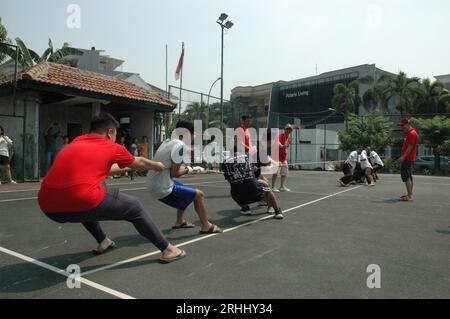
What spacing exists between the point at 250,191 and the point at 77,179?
333 cm

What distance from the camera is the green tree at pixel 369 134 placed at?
28.0 metres

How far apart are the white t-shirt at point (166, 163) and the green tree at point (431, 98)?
35.0 m

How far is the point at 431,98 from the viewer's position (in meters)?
33.8

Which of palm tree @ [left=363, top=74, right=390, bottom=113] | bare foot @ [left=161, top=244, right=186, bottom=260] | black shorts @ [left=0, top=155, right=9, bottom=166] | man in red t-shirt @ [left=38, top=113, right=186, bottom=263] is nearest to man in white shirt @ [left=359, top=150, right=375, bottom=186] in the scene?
bare foot @ [left=161, top=244, right=186, bottom=260]

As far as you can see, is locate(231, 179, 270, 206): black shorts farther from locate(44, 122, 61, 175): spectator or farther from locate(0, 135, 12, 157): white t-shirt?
locate(44, 122, 61, 175): spectator

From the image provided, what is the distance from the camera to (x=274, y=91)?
59781 millimetres

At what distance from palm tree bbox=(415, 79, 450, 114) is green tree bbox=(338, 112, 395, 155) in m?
7.69

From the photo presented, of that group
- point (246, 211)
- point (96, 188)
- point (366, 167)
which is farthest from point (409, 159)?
point (96, 188)

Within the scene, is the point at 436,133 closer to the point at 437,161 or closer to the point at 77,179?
the point at 437,161

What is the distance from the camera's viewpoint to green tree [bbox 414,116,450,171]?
84.5 ft

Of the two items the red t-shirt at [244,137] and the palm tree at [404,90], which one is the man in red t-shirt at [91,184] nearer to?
the red t-shirt at [244,137]
